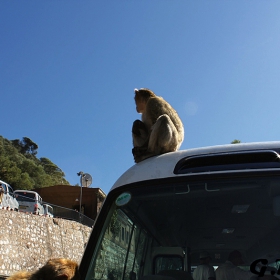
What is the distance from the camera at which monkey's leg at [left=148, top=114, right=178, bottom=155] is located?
3977 millimetres

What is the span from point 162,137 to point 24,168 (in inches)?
2870

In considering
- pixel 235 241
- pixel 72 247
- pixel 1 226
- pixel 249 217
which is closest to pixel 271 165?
pixel 249 217

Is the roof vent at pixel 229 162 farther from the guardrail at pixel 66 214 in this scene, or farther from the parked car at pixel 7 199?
the guardrail at pixel 66 214

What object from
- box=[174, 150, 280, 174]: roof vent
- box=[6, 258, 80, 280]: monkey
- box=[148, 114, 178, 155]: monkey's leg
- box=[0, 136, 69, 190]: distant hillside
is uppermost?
box=[0, 136, 69, 190]: distant hillside

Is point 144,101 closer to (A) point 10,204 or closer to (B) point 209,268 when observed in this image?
(B) point 209,268

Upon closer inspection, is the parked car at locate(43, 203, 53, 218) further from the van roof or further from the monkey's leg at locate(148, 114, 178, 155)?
the van roof

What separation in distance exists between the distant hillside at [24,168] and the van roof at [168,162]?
2301 inches

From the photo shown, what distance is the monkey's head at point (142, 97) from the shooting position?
5402 millimetres

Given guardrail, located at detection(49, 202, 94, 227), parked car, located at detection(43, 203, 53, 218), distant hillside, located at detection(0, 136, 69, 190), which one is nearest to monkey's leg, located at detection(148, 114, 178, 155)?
parked car, located at detection(43, 203, 53, 218)

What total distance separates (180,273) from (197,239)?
0.23 meters

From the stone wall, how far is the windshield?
1470 cm

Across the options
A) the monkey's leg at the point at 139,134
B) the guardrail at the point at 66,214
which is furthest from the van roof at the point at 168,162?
the guardrail at the point at 66,214

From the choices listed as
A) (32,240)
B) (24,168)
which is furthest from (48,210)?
(24,168)

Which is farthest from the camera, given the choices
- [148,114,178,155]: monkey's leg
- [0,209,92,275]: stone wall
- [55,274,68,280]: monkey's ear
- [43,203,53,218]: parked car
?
[43,203,53,218]: parked car
